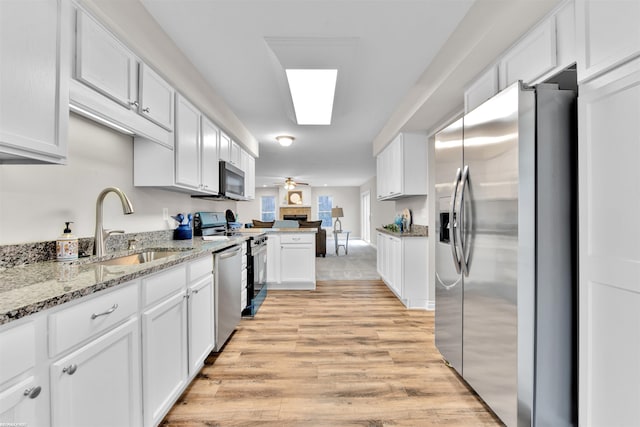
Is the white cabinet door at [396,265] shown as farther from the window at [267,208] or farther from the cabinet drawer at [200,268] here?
the window at [267,208]

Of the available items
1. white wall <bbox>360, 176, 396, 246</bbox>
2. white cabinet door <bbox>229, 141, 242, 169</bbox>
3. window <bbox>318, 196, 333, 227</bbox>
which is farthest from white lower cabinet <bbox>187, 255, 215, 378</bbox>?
window <bbox>318, 196, 333, 227</bbox>

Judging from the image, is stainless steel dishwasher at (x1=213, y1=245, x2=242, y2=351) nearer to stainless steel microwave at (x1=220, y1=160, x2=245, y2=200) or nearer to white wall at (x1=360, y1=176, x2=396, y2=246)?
stainless steel microwave at (x1=220, y1=160, x2=245, y2=200)

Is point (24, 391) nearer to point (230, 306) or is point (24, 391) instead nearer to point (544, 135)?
point (230, 306)

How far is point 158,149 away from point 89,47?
2.98 ft

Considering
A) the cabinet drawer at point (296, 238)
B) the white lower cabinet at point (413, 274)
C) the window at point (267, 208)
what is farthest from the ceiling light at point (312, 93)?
the window at point (267, 208)

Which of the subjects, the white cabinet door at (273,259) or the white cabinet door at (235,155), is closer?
the white cabinet door at (235,155)

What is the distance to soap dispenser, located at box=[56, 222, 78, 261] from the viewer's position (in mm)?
1544

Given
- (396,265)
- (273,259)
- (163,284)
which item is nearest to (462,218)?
(163,284)

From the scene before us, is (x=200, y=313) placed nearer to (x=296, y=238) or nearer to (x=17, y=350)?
(x=17, y=350)

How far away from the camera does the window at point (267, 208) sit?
13.1 meters

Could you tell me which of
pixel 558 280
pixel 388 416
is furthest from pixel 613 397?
pixel 388 416

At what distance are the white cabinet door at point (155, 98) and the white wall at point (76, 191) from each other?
33 centimetres

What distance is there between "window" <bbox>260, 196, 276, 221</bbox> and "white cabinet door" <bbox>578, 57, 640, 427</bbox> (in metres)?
12.3

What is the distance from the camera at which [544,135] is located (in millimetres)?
1381
